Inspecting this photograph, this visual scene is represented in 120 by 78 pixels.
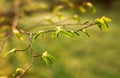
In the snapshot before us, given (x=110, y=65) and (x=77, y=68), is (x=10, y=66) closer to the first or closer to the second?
(x=77, y=68)

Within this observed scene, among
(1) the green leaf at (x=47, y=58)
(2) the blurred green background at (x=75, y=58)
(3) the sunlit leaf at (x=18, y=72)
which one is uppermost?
(2) the blurred green background at (x=75, y=58)

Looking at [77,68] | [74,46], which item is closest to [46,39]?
[74,46]

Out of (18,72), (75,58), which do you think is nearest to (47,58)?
(18,72)

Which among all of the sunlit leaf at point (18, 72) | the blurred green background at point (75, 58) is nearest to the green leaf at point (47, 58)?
the sunlit leaf at point (18, 72)

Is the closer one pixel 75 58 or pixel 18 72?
pixel 18 72

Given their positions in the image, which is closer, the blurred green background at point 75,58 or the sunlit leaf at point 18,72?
the sunlit leaf at point 18,72

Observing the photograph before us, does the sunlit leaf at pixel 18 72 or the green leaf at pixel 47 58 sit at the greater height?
the green leaf at pixel 47 58

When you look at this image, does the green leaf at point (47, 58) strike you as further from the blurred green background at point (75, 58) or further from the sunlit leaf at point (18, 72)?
the blurred green background at point (75, 58)

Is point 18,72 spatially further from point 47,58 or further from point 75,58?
point 75,58

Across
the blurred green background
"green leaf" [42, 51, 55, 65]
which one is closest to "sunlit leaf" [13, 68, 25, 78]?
"green leaf" [42, 51, 55, 65]

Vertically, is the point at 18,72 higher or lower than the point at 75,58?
lower

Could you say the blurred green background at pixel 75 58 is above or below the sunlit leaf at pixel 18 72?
above
